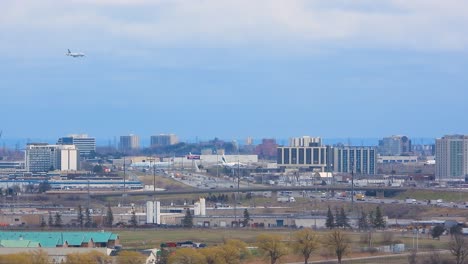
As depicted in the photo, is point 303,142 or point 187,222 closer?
point 187,222

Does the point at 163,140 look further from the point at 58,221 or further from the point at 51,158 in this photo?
the point at 58,221

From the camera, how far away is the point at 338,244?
109 ft

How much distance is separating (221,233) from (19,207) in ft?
54.7

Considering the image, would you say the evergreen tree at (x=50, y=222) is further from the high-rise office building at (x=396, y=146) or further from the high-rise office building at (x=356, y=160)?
the high-rise office building at (x=396, y=146)

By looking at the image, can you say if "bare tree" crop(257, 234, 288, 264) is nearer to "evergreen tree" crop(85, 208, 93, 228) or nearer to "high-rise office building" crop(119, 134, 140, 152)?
"evergreen tree" crop(85, 208, 93, 228)

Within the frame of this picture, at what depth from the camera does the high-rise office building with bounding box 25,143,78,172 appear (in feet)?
289

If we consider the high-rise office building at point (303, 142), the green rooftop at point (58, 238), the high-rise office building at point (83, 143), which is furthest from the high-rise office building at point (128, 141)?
the green rooftop at point (58, 238)

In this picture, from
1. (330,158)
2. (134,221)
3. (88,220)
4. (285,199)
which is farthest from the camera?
(330,158)

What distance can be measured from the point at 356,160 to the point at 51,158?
20612mm

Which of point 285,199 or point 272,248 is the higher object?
point 285,199

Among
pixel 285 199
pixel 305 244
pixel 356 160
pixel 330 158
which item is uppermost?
pixel 330 158

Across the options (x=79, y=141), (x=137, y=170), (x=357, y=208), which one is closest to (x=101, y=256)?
(x=357, y=208)

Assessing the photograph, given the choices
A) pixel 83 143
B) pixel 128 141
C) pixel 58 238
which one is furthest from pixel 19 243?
pixel 128 141

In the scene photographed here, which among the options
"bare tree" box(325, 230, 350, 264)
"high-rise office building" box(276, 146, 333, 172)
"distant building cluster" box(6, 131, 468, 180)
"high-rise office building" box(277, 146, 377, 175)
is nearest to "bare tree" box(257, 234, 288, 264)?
"bare tree" box(325, 230, 350, 264)
